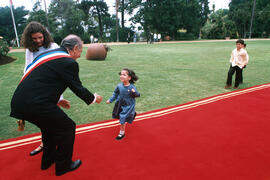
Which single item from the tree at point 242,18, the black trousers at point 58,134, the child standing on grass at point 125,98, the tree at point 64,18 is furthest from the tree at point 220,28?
the black trousers at point 58,134

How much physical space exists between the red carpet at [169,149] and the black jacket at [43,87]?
1.06 meters

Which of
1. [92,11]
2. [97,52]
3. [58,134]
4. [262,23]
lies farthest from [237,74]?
[92,11]

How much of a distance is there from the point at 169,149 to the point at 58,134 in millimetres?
1811

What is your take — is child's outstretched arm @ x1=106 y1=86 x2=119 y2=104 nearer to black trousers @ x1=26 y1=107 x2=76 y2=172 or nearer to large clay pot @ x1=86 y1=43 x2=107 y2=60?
black trousers @ x1=26 y1=107 x2=76 y2=172

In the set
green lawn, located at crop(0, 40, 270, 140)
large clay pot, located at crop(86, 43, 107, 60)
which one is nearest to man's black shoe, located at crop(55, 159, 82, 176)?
green lawn, located at crop(0, 40, 270, 140)

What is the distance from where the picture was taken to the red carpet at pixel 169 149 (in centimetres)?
285

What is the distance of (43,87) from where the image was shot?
2344 millimetres

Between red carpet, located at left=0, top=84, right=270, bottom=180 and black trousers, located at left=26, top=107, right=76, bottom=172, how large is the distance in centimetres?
21

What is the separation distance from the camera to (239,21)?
4253cm

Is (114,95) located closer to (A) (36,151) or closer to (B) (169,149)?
(B) (169,149)

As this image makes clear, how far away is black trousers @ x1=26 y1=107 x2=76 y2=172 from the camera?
96.0 inches

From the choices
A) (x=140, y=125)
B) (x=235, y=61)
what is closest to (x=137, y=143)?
(x=140, y=125)

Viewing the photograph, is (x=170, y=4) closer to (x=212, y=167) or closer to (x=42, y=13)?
(x=42, y=13)

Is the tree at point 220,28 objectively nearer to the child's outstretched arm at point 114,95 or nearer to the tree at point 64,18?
the tree at point 64,18
